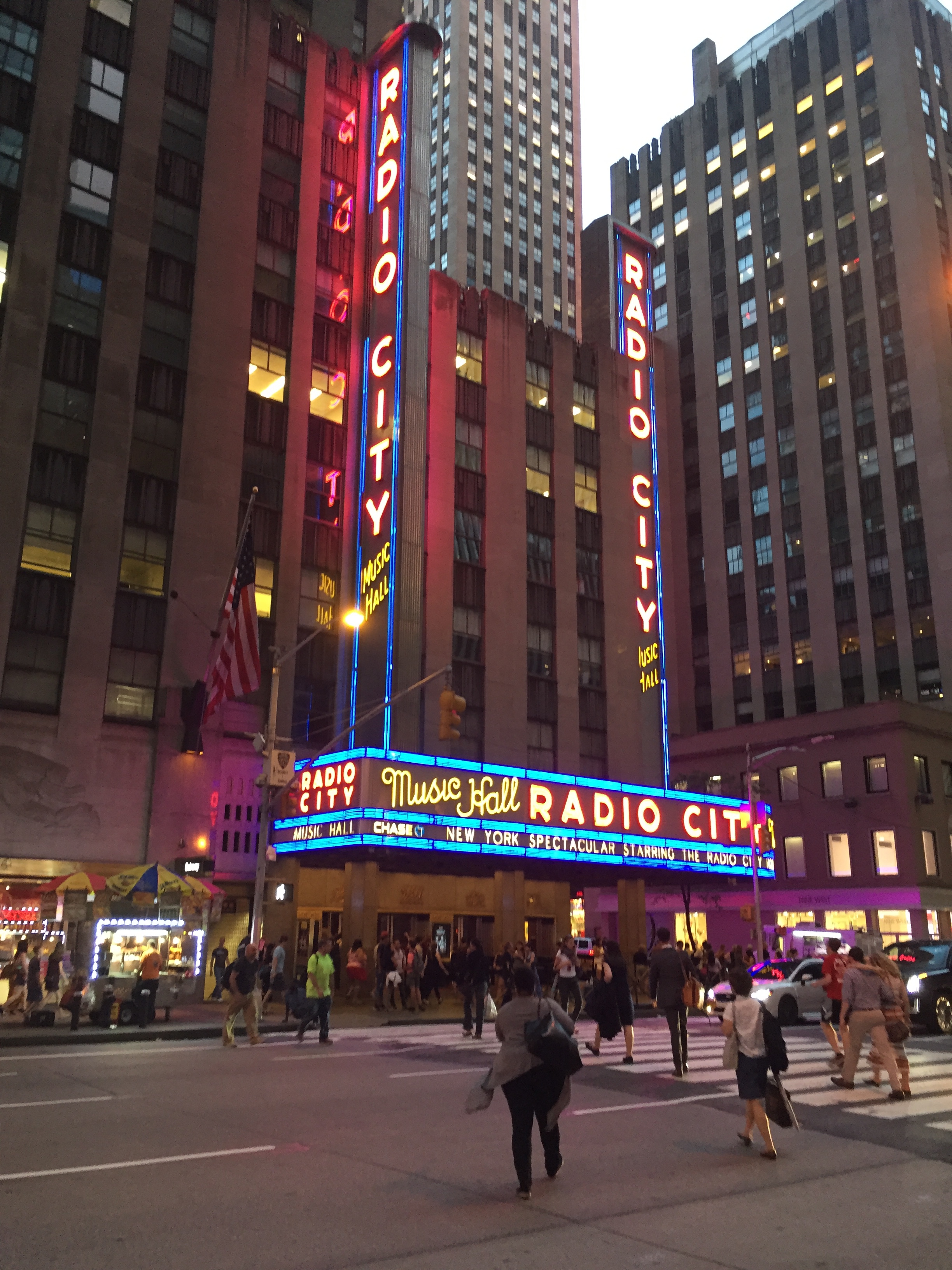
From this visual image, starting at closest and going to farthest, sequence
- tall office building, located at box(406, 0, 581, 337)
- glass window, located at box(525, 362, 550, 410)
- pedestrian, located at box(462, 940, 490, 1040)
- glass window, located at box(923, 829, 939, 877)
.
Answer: pedestrian, located at box(462, 940, 490, 1040), glass window, located at box(525, 362, 550, 410), glass window, located at box(923, 829, 939, 877), tall office building, located at box(406, 0, 581, 337)

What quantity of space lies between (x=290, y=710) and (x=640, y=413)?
79.6 feet

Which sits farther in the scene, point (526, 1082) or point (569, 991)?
point (569, 991)

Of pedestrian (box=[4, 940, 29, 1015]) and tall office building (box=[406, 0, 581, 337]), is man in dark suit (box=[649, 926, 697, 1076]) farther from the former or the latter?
tall office building (box=[406, 0, 581, 337])

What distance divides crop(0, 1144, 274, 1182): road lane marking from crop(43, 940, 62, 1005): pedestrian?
17.6 meters

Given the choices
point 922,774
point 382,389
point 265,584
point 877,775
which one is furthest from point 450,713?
point 922,774

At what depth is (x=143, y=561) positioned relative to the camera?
3431cm

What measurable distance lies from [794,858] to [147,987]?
42.7 metres

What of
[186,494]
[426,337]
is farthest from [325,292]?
[186,494]

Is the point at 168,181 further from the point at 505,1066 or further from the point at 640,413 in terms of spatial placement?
the point at 505,1066

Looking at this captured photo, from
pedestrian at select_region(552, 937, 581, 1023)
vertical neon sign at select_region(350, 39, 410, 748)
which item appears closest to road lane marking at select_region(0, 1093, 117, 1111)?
pedestrian at select_region(552, 937, 581, 1023)

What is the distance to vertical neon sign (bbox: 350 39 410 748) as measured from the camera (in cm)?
3519

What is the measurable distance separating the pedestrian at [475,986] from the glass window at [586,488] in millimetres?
30992

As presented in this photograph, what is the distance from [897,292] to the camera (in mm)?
69938

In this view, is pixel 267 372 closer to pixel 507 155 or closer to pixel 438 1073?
pixel 438 1073
